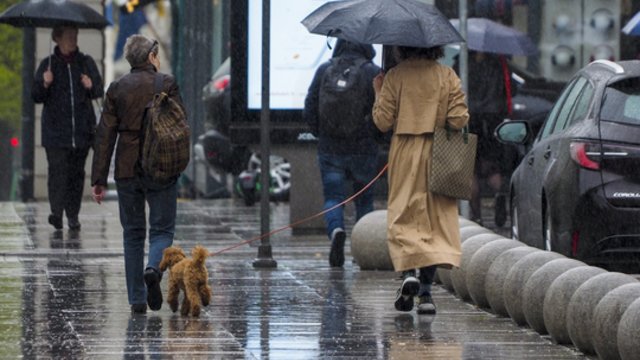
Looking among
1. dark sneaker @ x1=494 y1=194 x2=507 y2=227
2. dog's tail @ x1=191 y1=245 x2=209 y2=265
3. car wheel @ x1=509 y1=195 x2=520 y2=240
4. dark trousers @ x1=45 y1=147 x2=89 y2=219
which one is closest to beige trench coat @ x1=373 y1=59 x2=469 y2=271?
dog's tail @ x1=191 y1=245 x2=209 y2=265

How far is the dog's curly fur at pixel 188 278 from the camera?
10805 mm

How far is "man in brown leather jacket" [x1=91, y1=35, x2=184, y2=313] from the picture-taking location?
36.4ft

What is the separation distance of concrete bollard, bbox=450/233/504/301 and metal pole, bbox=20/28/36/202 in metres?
11.6

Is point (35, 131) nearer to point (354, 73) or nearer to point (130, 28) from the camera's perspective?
point (354, 73)

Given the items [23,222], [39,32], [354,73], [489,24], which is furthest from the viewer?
[39,32]

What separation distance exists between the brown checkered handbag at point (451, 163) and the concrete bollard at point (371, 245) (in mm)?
2748

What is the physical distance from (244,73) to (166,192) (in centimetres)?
645

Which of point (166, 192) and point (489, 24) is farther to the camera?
point (489, 24)

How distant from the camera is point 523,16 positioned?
2323cm

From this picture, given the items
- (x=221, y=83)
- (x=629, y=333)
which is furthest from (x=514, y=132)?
(x=221, y=83)

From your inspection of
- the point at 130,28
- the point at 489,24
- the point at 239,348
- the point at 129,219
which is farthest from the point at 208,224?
the point at 130,28

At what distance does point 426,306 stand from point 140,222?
5.95ft

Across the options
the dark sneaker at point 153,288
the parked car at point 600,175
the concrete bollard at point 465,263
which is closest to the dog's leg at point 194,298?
the dark sneaker at point 153,288

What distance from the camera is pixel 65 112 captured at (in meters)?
17.7
